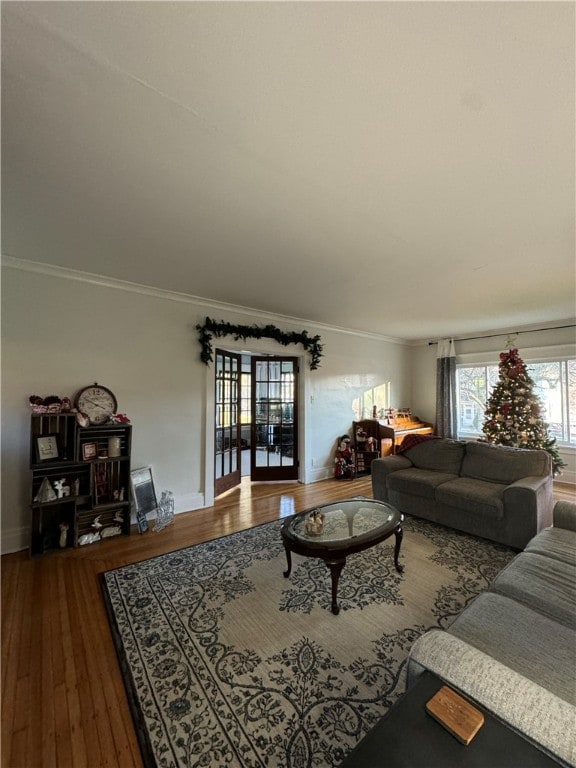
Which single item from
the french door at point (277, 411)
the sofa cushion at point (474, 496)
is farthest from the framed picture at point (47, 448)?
the sofa cushion at point (474, 496)

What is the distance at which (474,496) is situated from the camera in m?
2.91

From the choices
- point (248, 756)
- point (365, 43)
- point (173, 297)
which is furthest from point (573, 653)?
point (173, 297)

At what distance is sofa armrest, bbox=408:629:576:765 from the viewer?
810 millimetres

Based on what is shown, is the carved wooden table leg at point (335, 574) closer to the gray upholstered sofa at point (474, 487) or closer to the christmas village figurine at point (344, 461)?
the gray upholstered sofa at point (474, 487)

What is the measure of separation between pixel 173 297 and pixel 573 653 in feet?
13.6

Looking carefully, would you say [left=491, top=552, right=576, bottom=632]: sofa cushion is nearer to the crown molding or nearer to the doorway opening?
the doorway opening

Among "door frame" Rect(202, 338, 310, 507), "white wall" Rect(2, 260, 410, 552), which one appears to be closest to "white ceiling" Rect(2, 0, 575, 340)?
"white wall" Rect(2, 260, 410, 552)

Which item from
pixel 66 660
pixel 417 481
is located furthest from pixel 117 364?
pixel 417 481

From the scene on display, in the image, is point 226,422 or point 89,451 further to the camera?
point 226,422

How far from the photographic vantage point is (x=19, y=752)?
4.06ft

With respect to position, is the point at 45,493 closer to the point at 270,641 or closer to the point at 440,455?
the point at 270,641

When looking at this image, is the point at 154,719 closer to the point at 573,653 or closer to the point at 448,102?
the point at 573,653

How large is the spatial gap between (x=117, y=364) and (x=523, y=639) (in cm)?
375

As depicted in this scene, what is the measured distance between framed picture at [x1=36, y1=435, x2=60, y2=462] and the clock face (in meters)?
0.35
